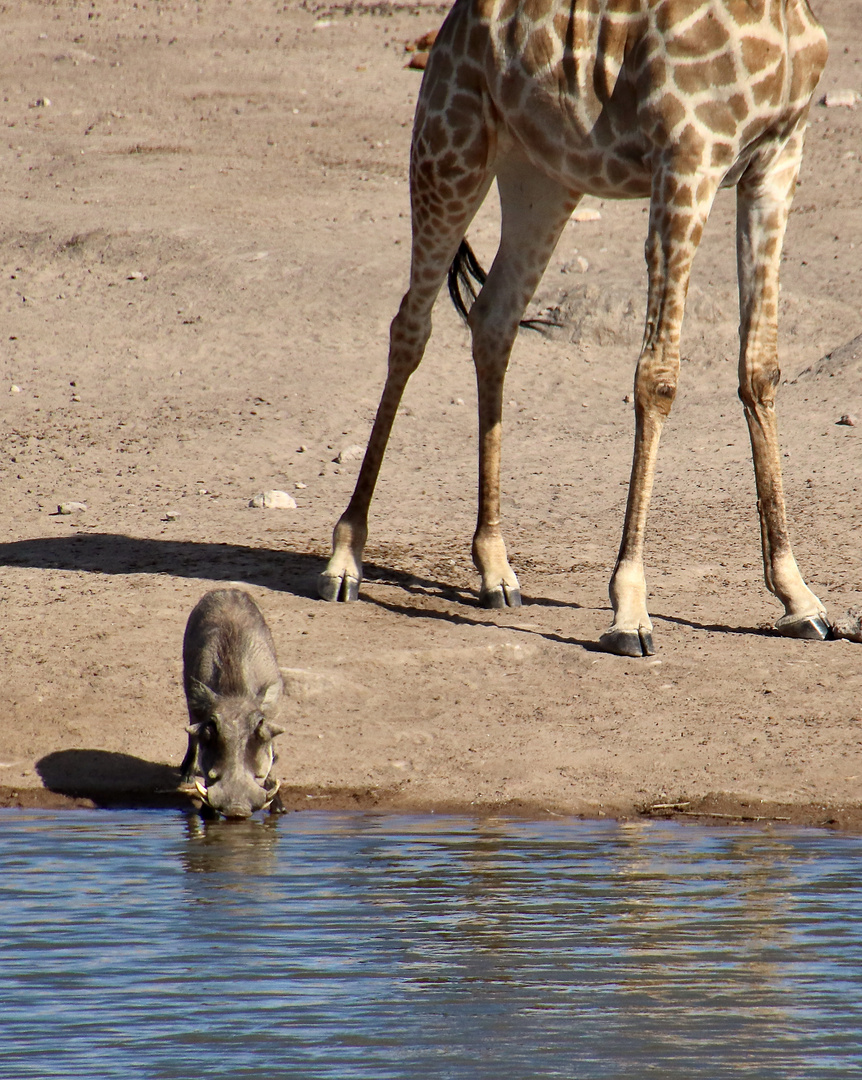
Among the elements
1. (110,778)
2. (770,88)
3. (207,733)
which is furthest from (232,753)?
(770,88)

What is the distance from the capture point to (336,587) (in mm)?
7609

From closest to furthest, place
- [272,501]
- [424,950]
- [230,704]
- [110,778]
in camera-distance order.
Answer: [424,950]
[230,704]
[110,778]
[272,501]

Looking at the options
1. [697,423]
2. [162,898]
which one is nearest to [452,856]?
[162,898]

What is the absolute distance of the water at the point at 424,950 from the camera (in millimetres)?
3496

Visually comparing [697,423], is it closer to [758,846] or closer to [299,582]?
[299,582]

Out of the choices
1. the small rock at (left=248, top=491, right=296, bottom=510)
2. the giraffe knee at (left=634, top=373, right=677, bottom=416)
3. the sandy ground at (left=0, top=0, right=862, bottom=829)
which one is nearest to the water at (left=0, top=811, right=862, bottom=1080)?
the sandy ground at (left=0, top=0, right=862, bottom=829)

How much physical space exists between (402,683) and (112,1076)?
11.3 ft

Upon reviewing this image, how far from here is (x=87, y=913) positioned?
452 cm

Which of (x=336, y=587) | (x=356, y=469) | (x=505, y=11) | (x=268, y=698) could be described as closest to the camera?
(x=268, y=698)

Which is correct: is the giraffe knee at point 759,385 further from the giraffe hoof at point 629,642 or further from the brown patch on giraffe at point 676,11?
the brown patch on giraffe at point 676,11

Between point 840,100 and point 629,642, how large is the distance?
39.5 ft

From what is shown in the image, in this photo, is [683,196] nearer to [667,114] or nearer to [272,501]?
[667,114]

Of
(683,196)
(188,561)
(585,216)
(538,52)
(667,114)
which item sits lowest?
(188,561)

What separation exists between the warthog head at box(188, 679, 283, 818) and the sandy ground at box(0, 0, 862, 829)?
1.19 feet
